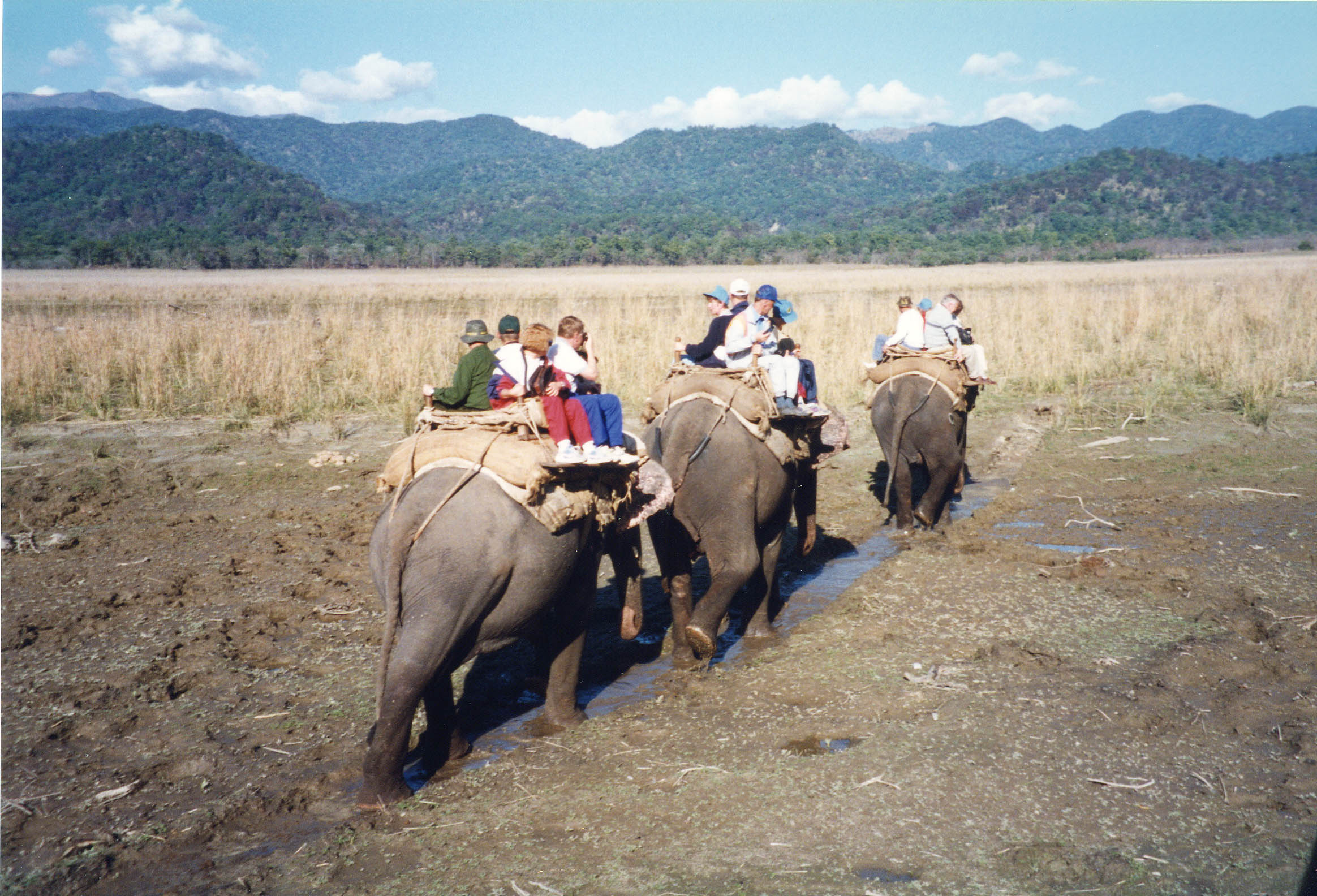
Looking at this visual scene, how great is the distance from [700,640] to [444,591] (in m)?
2.03

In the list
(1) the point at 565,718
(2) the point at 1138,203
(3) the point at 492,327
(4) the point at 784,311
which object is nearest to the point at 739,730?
(1) the point at 565,718

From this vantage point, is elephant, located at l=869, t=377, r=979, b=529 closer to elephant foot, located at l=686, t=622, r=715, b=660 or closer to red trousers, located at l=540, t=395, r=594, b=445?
elephant foot, located at l=686, t=622, r=715, b=660

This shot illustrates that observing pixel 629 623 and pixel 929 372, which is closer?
pixel 629 623

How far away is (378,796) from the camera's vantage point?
4.38 m

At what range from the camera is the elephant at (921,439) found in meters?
9.12

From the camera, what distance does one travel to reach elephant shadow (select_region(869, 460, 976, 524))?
10305 millimetres

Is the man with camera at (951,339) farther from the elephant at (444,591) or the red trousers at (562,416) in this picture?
the elephant at (444,591)

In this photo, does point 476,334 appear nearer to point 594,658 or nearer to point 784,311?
point 594,658

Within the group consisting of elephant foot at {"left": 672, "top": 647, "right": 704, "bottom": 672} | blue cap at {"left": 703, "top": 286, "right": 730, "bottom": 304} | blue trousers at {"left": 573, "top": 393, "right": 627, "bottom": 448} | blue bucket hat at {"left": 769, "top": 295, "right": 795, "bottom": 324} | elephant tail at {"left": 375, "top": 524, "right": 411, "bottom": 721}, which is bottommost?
elephant foot at {"left": 672, "top": 647, "right": 704, "bottom": 672}

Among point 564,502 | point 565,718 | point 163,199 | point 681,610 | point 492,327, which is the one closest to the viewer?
point 564,502

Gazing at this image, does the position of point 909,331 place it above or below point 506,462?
above

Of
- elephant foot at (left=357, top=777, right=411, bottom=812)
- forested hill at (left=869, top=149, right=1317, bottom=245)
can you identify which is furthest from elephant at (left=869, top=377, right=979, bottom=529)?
forested hill at (left=869, top=149, right=1317, bottom=245)

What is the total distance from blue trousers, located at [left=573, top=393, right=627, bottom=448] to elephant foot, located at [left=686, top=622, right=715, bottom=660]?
4.12ft

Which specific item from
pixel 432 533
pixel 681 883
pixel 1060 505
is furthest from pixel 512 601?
pixel 1060 505
